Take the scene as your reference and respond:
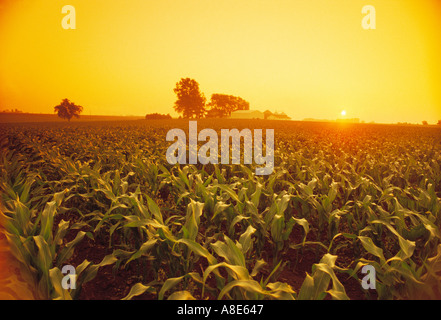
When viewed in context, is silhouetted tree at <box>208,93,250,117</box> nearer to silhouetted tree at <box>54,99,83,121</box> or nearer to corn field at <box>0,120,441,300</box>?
silhouetted tree at <box>54,99,83,121</box>

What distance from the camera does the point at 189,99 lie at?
67.4 m

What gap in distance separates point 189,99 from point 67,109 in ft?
105

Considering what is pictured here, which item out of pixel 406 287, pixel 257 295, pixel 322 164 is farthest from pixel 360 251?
pixel 322 164

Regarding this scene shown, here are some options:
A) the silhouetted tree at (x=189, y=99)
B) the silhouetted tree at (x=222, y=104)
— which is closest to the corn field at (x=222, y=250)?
the silhouetted tree at (x=189, y=99)

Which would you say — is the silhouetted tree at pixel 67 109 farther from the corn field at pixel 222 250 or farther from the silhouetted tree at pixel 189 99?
the corn field at pixel 222 250

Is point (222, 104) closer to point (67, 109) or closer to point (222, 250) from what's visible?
point (67, 109)

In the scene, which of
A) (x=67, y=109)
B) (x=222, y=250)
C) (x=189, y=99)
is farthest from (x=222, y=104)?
(x=222, y=250)

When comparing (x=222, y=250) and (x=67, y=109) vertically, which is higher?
(x=67, y=109)

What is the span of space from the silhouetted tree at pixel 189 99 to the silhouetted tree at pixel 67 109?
2620cm

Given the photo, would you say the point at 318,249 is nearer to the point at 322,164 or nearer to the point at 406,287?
the point at 406,287

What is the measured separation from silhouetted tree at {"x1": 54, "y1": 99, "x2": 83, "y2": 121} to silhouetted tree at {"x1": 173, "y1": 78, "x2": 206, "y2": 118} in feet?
86.0

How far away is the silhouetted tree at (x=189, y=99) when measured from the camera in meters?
67.2

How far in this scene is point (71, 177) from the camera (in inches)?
155
